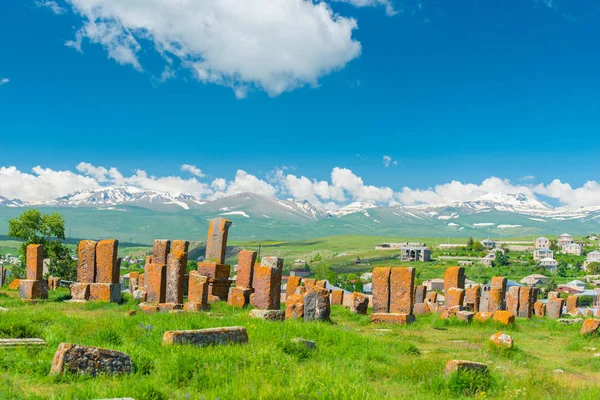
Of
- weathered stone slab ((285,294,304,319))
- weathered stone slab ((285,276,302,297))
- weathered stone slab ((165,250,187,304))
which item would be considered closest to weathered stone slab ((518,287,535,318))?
weathered stone slab ((285,276,302,297))

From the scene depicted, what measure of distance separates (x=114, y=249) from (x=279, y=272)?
25.5 feet

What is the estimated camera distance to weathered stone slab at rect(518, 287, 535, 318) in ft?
101

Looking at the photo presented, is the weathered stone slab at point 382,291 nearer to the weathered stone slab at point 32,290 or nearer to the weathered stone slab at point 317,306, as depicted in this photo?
the weathered stone slab at point 317,306

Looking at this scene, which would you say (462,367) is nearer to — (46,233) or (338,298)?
(338,298)

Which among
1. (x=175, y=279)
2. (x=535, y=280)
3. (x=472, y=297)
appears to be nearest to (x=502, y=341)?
(x=175, y=279)

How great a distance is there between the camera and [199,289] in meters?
Result: 20.5

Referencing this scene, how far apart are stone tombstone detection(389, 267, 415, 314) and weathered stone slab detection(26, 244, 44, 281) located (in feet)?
49.9

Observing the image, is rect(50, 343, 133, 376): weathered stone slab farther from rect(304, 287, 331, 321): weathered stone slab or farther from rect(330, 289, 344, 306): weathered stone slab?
rect(330, 289, 344, 306): weathered stone slab

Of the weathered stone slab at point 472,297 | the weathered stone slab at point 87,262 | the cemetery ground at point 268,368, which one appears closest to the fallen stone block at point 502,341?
the cemetery ground at point 268,368

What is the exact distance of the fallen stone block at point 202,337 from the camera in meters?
9.16

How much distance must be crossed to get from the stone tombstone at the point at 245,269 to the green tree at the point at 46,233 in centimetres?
3132

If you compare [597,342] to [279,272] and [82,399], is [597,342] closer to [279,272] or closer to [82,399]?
[279,272]

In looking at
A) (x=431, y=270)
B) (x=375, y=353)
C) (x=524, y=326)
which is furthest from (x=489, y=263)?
(x=375, y=353)

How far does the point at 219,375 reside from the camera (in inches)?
298
